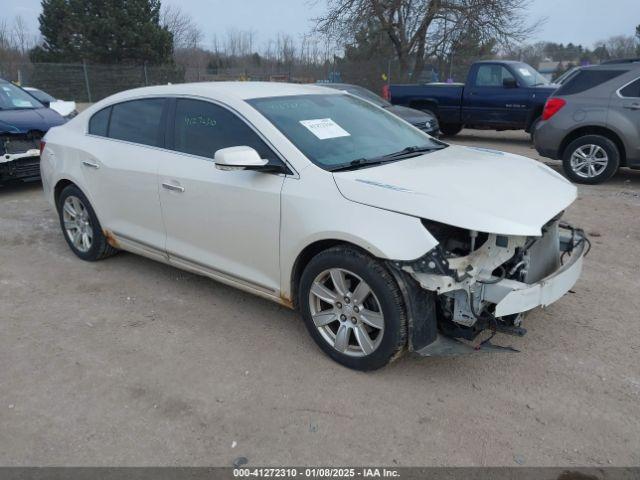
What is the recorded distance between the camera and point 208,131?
3951 millimetres

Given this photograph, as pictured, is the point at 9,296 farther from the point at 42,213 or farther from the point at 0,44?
the point at 0,44

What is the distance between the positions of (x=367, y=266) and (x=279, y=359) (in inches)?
37.7

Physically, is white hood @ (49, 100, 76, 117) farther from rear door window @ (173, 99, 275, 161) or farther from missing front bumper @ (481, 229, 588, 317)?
missing front bumper @ (481, 229, 588, 317)

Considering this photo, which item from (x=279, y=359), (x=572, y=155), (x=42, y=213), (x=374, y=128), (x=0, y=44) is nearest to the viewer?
(x=279, y=359)

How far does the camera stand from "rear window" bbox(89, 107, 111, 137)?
4879mm

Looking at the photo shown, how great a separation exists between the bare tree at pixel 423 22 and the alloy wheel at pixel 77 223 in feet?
65.9

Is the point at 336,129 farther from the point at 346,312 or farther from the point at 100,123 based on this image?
the point at 100,123

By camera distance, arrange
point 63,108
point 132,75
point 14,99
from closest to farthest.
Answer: point 14,99 → point 63,108 → point 132,75

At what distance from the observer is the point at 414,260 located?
2.86 meters

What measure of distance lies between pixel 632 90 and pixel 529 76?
511 cm

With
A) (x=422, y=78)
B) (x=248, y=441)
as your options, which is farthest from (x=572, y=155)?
(x=422, y=78)

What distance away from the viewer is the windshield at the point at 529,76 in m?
12.3

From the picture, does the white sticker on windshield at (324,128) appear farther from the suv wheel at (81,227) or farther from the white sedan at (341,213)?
the suv wheel at (81,227)

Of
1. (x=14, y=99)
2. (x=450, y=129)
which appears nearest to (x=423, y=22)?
(x=450, y=129)
